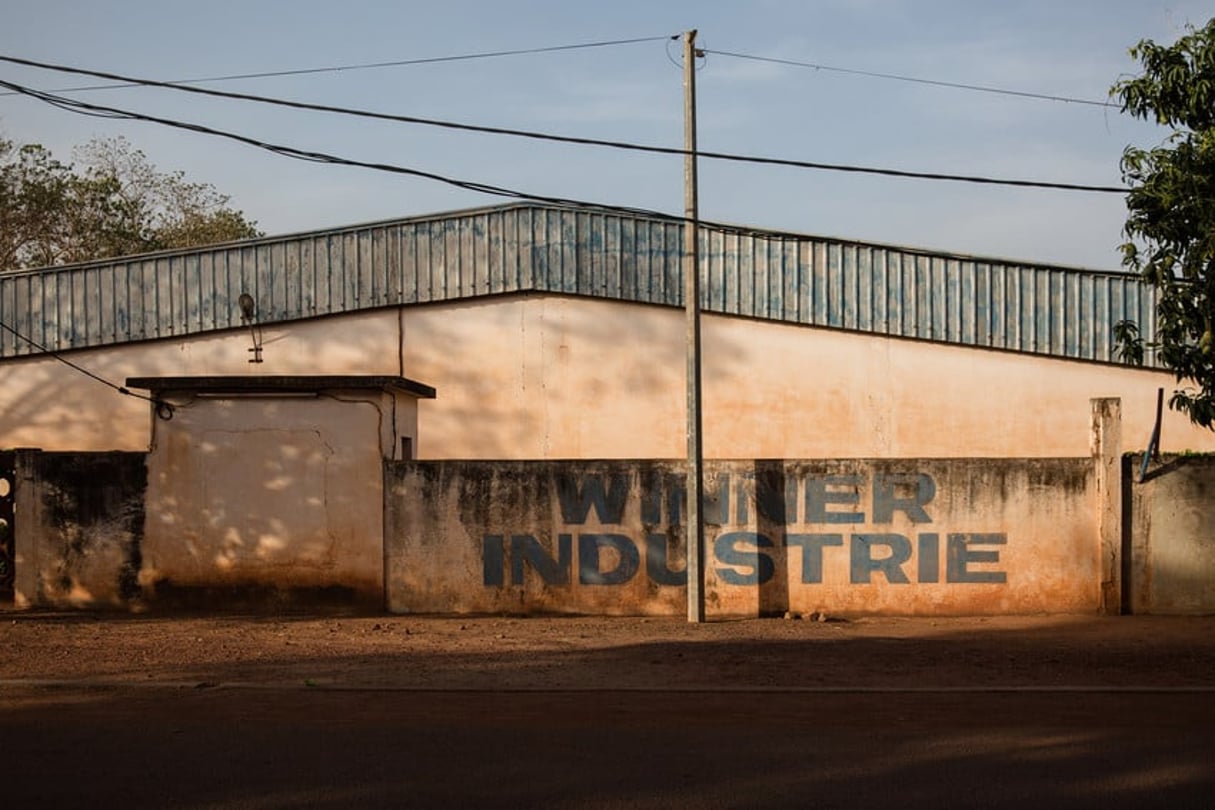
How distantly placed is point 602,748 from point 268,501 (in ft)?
29.1

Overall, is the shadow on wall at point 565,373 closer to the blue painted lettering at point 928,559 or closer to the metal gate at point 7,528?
the blue painted lettering at point 928,559

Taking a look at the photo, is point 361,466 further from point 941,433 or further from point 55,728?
point 941,433

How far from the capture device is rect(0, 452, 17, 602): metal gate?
17.0m

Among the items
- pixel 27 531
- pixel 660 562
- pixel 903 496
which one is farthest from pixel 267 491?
pixel 903 496

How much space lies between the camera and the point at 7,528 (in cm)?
1703

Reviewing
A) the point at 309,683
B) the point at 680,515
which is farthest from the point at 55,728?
the point at 680,515

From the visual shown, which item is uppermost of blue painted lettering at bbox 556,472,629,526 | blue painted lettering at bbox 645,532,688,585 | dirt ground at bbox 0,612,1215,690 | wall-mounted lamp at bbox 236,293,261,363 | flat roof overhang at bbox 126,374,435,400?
wall-mounted lamp at bbox 236,293,261,363

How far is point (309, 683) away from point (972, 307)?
1527cm

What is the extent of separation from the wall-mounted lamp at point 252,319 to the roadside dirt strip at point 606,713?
28.9 feet

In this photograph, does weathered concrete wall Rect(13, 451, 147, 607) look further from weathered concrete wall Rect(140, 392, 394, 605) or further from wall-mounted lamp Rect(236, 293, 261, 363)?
wall-mounted lamp Rect(236, 293, 261, 363)

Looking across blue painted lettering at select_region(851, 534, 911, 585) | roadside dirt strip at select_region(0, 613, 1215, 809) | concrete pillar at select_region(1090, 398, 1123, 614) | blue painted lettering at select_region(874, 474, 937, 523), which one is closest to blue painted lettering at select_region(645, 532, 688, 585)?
roadside dirt strip at select_region(0, 613, 1215, 809)

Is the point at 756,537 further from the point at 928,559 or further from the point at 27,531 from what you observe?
the point at 27,531

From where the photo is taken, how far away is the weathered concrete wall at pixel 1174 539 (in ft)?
53.0

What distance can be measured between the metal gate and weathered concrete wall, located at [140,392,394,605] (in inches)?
67.8
